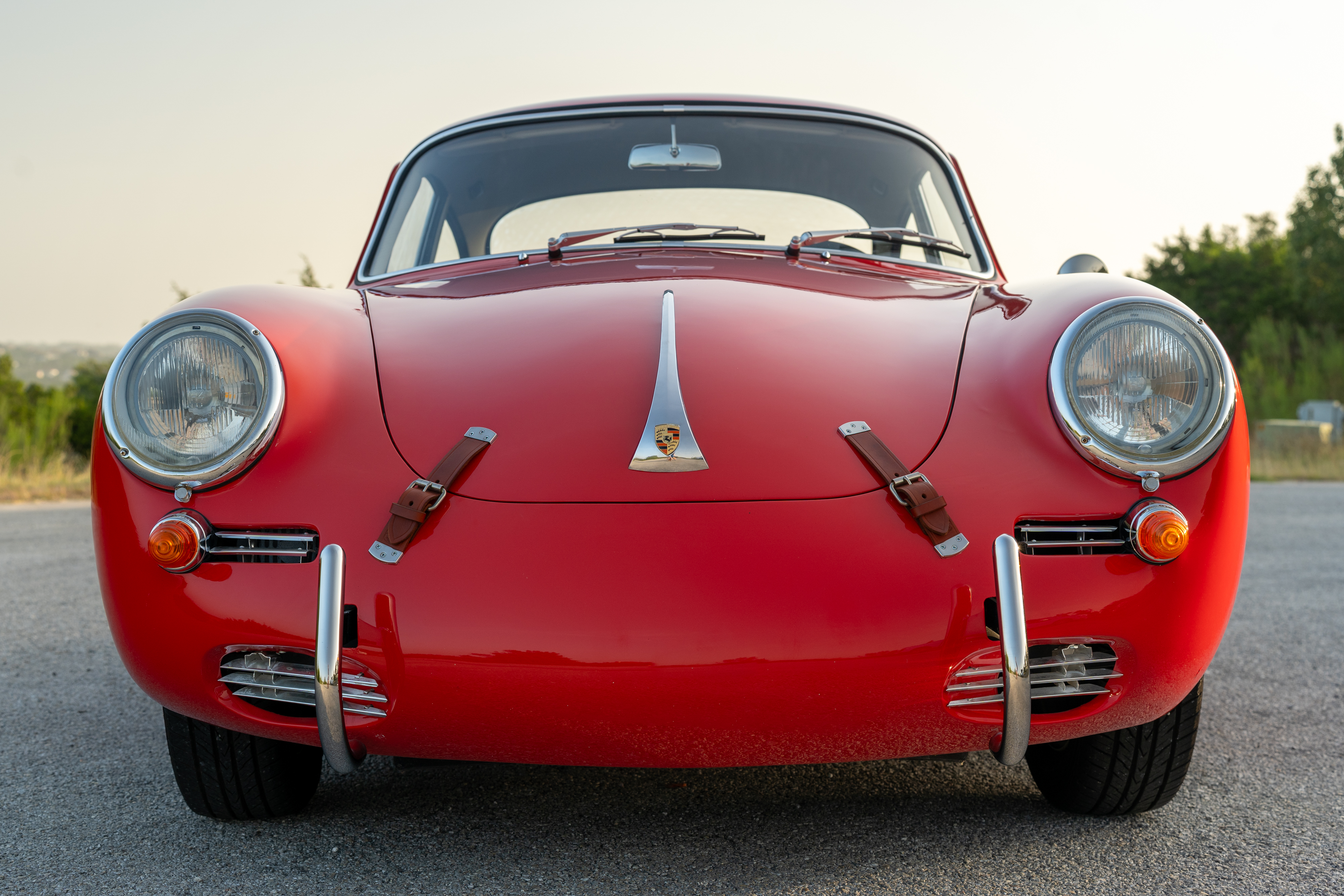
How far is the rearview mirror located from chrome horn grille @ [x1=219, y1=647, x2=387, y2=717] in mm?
1596

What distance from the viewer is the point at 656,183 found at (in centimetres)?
262

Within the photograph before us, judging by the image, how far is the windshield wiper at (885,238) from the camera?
232 cm

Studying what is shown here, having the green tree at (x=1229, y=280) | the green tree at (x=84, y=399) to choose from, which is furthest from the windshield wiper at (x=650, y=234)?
the green tree at (x=1229, y=280)

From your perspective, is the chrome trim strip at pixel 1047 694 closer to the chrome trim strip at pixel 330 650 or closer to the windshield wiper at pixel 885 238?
the chrome trim strip at pixel 330 650

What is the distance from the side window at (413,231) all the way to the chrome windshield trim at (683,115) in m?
0.05

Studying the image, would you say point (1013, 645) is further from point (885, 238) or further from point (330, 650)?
point (885, 238)

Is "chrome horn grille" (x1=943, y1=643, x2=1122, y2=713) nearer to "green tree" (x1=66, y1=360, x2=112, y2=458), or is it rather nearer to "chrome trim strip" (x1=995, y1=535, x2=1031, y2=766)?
"chrome trim strip" (x1=995, y1=535, x2=1031, y2=766)

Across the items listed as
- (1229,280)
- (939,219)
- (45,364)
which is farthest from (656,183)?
(1229,280)

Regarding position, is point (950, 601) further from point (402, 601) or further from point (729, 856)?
point (402, 601)

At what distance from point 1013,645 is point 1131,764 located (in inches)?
22.7

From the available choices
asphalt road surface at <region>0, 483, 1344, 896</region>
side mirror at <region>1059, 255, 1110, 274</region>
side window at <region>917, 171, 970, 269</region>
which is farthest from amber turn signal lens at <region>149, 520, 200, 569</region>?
side mirror at <region>1059, 255, 1110, 274</region>

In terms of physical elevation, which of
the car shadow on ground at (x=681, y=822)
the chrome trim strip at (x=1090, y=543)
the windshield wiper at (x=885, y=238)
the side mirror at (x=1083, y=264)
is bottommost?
the car shadow on ground at (x=681, y=822)

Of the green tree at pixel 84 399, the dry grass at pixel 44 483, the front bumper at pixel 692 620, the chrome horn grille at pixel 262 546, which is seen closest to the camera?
the front bumper at pixel 692 620

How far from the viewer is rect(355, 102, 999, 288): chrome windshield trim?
2.61 metres
